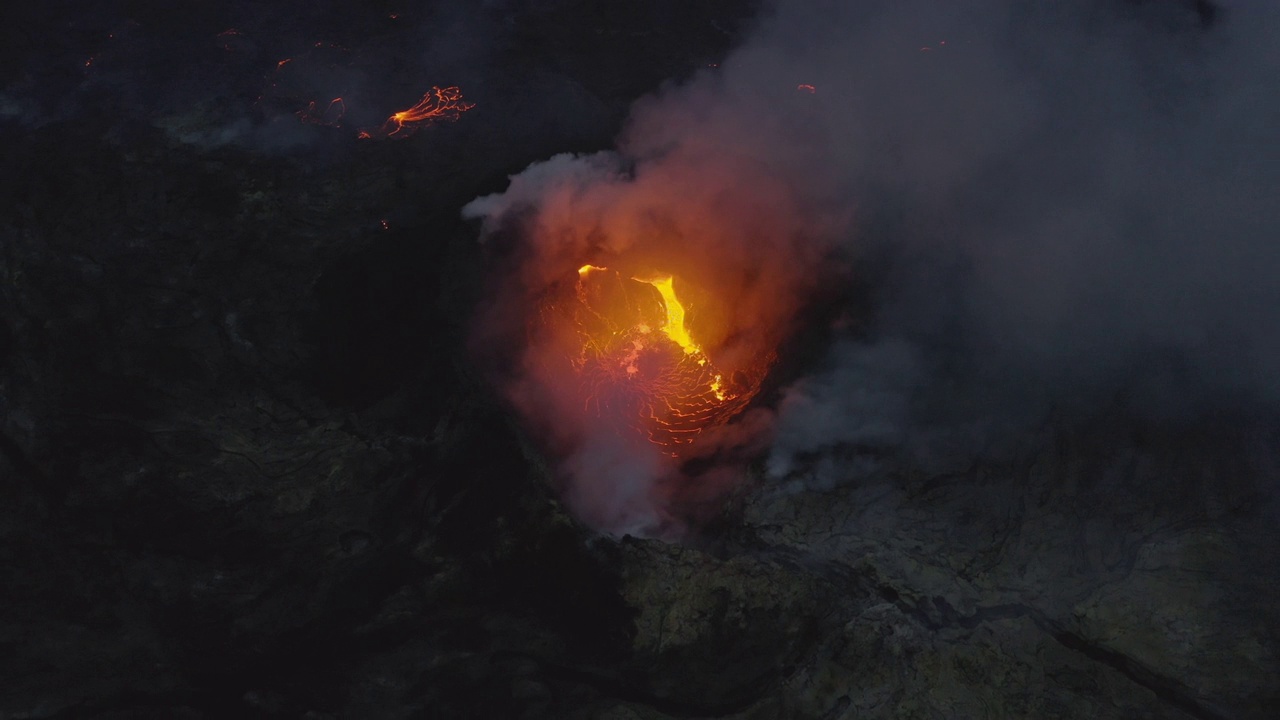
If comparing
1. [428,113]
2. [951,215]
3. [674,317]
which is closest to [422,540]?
[674,317]

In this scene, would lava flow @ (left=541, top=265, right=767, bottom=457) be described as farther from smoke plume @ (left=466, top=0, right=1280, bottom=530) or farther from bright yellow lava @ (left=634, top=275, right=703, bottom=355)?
smoke plume @ (left=466, top=0, right=1280, bottom=530)

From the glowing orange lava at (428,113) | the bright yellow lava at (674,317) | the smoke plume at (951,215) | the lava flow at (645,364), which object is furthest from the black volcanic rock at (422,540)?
the bright yellow lava at (674,317)

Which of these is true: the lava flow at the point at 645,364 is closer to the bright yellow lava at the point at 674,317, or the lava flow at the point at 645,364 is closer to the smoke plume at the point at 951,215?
the bright yellow lava at the point at 674,317

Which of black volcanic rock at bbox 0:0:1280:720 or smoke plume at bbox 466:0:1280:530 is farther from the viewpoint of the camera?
smoke plume at bbox 466:0:1280:530

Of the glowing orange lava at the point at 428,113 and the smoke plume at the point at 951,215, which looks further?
the glowing orange lava at the point at 428,113

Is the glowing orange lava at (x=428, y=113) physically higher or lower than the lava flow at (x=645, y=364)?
higher

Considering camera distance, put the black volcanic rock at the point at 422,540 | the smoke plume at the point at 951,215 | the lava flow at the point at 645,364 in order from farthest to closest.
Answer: the lava flow at the point at 645,364 < the smoke plume at the point at 951,215 < the black volcanic rock at the point at 422,540

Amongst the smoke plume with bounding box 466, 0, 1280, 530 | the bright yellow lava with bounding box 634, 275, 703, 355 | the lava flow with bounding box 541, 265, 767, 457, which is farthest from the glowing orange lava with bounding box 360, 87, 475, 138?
the bright yellow lava with bounding box 634, 275, 703, 355
